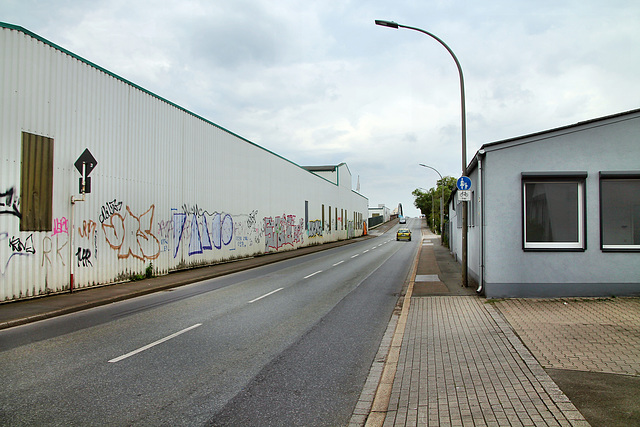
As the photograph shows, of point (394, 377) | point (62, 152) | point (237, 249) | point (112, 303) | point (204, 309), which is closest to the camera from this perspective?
point (394, 377)

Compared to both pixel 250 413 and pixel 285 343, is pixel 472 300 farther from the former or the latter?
pixel 250 413

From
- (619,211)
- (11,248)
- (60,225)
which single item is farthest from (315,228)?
(619,211)

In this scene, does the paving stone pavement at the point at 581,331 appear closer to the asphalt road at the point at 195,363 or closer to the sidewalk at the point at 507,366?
the sidewalk at the point at 507,366

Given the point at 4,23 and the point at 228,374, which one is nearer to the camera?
the point at 228,374

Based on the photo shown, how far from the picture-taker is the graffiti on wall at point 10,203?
33.2 ft

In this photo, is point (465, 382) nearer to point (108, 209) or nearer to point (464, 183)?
point (464, 183)

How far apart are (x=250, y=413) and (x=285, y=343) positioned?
8.73ft

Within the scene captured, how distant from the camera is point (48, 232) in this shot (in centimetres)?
1133

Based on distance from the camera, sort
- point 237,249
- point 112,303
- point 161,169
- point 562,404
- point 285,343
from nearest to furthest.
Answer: point 562,404
point 285,343
point 112,303
point 161,169
point 237,249

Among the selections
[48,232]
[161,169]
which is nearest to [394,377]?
[48,232]

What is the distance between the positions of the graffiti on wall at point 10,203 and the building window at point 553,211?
466 inches

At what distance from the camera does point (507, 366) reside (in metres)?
5.41

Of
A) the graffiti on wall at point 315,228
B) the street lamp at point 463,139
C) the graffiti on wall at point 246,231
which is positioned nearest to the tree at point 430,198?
the graffiti on wall at point 315,228

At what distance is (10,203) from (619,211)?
45.9 feet
